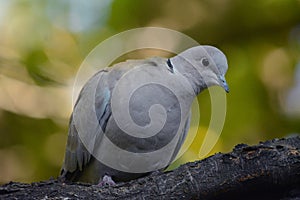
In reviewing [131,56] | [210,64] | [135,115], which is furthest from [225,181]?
[131,56]

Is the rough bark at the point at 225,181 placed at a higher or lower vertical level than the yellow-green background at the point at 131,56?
lower

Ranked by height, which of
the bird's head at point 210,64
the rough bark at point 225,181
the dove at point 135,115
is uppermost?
the bird's head at point 210,64

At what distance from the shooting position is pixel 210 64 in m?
4.08

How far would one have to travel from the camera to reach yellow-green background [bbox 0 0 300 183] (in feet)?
Answer: 14.8

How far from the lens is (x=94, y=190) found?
3.00 metres

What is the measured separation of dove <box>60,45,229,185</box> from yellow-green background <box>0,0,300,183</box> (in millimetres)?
423

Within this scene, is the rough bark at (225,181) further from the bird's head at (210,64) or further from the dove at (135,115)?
the bird's head at (210,64)

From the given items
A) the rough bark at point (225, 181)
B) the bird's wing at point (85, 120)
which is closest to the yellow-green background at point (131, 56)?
the bird's wing at point (85, 120)

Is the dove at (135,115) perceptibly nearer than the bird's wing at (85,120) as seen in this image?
Yes

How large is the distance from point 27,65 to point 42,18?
52 cm

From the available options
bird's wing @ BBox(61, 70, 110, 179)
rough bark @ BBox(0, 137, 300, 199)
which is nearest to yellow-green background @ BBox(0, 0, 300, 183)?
bird's wing @ BBox(61, 70, 110, 179)

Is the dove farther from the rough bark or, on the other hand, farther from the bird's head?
the rough bark

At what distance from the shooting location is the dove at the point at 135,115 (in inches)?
148

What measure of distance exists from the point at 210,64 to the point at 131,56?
3.07ft
